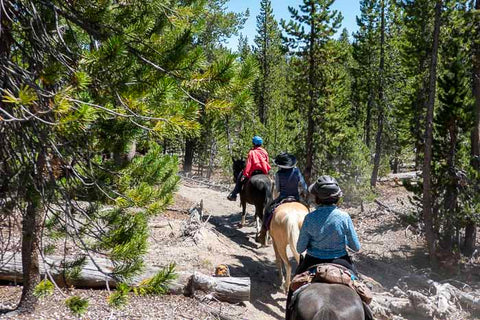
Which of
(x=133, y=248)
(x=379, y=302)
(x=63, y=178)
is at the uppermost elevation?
(x=63, y=178)

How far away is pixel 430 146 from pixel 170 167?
29.3 ft

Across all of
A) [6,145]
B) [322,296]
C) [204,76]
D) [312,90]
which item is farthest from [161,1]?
[312,90]

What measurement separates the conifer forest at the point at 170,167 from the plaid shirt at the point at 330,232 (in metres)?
0.96

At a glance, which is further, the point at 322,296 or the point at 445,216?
the point at 445,216

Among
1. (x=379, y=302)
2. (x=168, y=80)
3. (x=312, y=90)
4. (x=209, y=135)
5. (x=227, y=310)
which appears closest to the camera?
(x=168, y=80)

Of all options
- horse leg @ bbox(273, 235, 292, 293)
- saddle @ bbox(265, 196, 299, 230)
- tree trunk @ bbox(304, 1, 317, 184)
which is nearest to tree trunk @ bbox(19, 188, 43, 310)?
horse leg @ bbox(273, 235, 292, 293)

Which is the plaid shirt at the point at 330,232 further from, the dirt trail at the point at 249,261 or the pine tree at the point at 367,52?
the pine tree at the point at 367,52

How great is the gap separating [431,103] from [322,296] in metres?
8.55

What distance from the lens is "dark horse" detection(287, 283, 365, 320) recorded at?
14.6 ft

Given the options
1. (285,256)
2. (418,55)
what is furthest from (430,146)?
(285,256)

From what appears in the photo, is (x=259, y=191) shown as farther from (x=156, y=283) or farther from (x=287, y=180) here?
(x=156, y=283)

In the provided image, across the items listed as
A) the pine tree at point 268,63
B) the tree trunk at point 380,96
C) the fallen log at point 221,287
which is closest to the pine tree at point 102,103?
the fallen log at point 221,287

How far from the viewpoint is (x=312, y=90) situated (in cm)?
1973

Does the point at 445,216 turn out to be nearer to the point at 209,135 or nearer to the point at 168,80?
the point at 168,80
